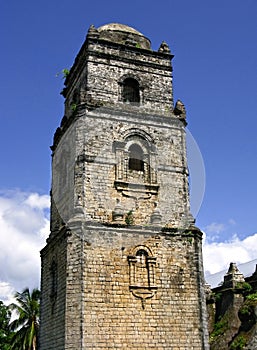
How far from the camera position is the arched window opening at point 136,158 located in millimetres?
17203

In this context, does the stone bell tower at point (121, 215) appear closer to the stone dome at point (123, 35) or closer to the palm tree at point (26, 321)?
the stone dome at point (123, 35)

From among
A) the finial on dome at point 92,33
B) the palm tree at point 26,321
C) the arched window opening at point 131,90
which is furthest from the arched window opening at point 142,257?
the palm tree at point 26,321

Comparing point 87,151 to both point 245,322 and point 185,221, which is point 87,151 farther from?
point 245,322

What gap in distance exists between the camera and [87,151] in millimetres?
16516

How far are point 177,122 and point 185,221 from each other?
3.99 meters

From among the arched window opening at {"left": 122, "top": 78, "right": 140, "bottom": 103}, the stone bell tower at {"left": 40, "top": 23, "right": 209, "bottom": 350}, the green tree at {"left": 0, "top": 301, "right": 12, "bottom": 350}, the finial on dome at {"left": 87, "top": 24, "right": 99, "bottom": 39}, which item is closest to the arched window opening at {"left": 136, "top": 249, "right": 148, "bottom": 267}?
the stone bell tower at {"left": 40, "top": 23, "right": 209, "bottom": 350}

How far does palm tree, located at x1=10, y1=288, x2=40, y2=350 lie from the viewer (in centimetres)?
2551

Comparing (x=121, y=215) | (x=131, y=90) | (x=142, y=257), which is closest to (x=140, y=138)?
(x=131, y=90)

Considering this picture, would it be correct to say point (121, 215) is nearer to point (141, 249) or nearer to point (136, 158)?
point (141, 249)

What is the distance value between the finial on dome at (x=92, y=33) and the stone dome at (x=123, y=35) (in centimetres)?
47

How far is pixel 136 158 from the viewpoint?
17.3m

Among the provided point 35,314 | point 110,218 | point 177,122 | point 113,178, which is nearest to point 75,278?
point 110,218

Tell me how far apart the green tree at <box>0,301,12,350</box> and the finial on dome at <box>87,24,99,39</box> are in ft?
61.1

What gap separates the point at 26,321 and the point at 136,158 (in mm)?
14957
